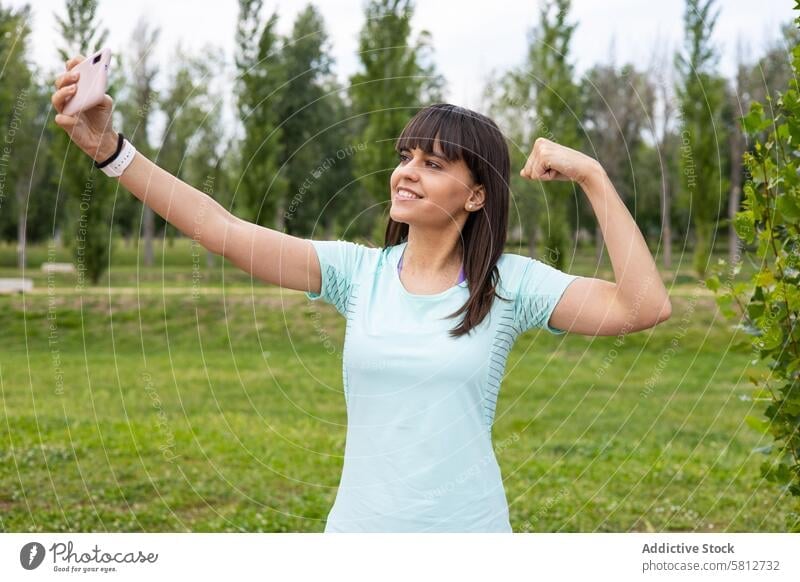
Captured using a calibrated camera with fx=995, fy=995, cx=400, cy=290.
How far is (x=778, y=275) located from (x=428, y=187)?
1730 millimetres

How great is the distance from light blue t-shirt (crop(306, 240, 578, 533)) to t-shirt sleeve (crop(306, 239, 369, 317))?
0.30 ft

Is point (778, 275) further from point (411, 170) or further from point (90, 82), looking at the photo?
point (90, 82)

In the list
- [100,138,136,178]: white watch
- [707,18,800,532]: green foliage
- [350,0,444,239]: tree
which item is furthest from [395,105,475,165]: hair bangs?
[350,0,444,239]: tree

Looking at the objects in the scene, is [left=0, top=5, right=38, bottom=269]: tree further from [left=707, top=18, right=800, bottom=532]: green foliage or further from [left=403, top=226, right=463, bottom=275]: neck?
[left=707, top=18, right=800, bottom=532]: green foliage

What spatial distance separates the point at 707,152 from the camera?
1677 cm

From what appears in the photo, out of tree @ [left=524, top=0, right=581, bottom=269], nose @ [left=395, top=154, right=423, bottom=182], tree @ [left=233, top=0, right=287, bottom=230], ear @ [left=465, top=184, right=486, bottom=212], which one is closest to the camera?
nose @ [left=395, top=154, right=423, bottom=182]

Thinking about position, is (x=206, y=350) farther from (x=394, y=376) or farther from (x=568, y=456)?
(x=394, y=376)

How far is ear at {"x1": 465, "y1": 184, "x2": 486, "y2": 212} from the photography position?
9.76 ft

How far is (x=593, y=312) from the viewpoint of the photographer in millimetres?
2863

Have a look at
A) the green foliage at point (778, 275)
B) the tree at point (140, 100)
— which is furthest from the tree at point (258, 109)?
the green foliage at point (778, 275)

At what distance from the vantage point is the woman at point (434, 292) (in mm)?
2762

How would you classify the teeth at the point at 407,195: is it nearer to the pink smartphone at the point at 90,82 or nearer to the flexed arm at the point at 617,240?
the flexed arm at the point at 617,240

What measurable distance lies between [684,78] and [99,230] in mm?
12529
